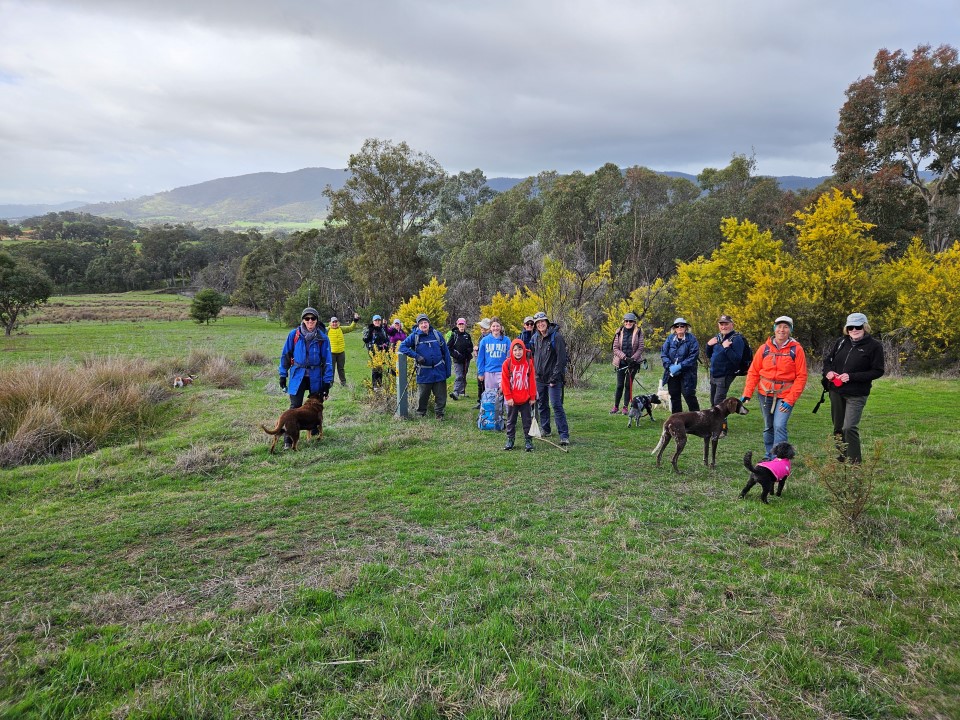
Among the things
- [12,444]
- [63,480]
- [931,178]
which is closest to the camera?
[63,480]

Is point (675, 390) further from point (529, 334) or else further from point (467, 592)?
point (467, 592)

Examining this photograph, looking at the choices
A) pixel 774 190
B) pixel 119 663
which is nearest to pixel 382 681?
pixel 119 663

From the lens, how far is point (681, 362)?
8094mm

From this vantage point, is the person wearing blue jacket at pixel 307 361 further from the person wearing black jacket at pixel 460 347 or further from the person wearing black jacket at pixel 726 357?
the person wearing black jacket at pixel 726 357

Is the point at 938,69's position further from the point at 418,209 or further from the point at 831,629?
→ the point at 418,209

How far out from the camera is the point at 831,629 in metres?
2.95

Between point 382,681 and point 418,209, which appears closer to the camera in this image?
point 382,681

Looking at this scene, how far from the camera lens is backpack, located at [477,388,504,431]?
8531 millimetres

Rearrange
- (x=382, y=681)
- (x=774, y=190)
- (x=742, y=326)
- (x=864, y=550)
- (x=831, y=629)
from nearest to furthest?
(x=382, y=681) → (x=831, y=629) → (x=864, y=550) → (x=742, y=326) → (x=774, y=190)

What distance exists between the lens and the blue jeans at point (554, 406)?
7.51m

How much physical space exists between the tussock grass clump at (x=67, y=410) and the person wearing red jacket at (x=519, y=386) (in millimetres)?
6388

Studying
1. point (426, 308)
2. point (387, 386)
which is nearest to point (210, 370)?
point (387, 386)

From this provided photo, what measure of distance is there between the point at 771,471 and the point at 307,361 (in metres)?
6.05

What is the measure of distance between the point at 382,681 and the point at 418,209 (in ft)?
158
